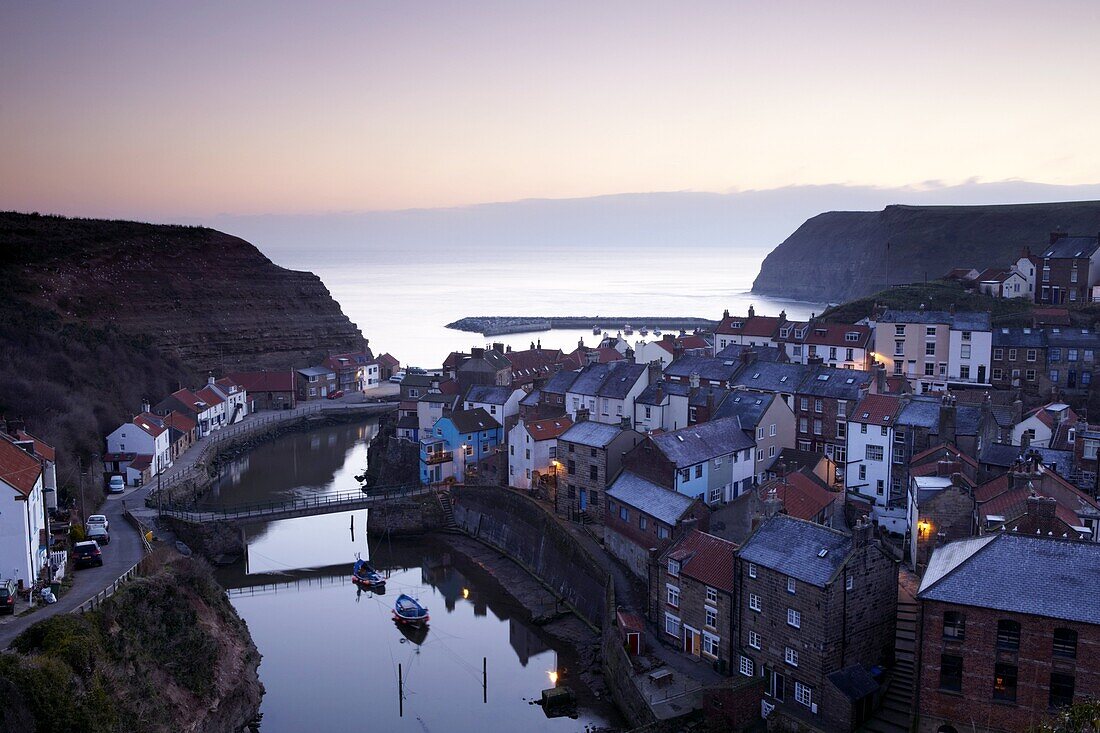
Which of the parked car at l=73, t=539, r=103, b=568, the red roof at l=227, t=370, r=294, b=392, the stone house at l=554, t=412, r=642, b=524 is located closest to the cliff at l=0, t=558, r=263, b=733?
the parked car at l=73, t=539, r=103, b=568

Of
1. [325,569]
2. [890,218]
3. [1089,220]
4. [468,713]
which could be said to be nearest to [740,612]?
[468,713]

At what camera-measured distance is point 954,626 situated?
800 inches

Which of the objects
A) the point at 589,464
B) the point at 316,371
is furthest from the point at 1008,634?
the point at 316,371

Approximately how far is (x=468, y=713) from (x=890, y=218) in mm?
144773

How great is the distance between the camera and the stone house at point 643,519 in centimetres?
2994

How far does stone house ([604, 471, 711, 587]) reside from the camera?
29.9 meters

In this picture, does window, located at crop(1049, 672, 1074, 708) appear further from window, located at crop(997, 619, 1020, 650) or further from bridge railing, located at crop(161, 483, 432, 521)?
bridge railing, located at crop(161, 483, 432, 521)

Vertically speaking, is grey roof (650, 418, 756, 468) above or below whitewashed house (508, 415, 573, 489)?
above

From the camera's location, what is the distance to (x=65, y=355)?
204 feet

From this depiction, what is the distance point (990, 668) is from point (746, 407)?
21727 mm

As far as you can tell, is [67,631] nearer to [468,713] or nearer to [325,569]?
[468,713]

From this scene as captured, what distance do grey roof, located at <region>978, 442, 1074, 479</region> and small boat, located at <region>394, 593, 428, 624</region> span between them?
77.2 ft

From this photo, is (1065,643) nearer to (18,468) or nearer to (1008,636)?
(1008,636)

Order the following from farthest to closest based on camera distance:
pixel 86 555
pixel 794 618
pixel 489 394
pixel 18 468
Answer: pixel 489 394, pixel 86 555, pixel 18 468, pixel 794 618
